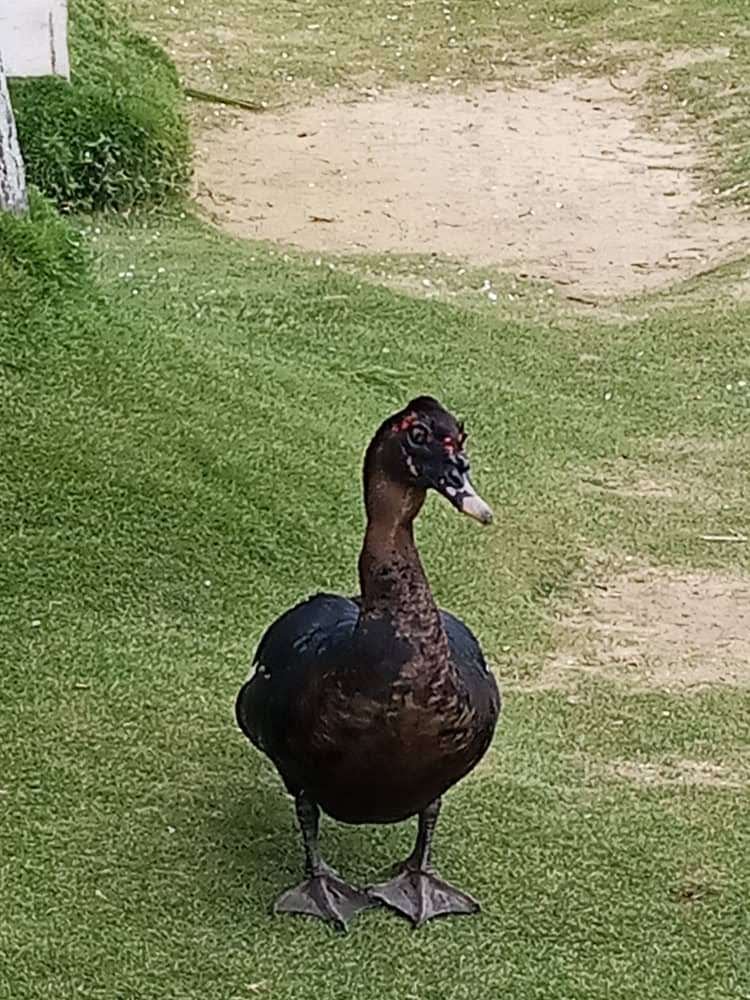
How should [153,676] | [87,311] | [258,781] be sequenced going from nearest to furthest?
[258,781]
[153,676]
[87,311]

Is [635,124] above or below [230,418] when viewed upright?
below

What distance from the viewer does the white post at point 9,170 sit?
Answer: 5902 mm

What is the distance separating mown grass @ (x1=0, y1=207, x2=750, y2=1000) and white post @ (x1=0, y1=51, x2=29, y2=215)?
1.13 feet

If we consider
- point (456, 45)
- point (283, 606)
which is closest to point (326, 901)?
point (283, 606)

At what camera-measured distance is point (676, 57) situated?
10539 millimetres

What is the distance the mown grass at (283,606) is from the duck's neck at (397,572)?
590mm

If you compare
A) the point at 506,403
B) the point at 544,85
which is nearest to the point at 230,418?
the point at 506,403

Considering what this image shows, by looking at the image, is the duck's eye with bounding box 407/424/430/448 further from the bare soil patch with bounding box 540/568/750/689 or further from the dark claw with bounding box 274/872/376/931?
the bare soil patch with bounding box 540/568/750/689

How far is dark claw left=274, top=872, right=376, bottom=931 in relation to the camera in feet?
11.0

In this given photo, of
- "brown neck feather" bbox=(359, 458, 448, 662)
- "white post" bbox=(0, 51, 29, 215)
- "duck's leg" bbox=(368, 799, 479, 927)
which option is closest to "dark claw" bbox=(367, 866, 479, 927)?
"duck's leg" bbox=(368, 799, 479, 927)

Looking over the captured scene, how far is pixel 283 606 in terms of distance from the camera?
15.0 feet

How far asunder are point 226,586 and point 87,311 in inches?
51.7

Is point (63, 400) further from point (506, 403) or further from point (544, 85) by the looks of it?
point (544, 85)

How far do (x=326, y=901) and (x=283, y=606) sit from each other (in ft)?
4.24
